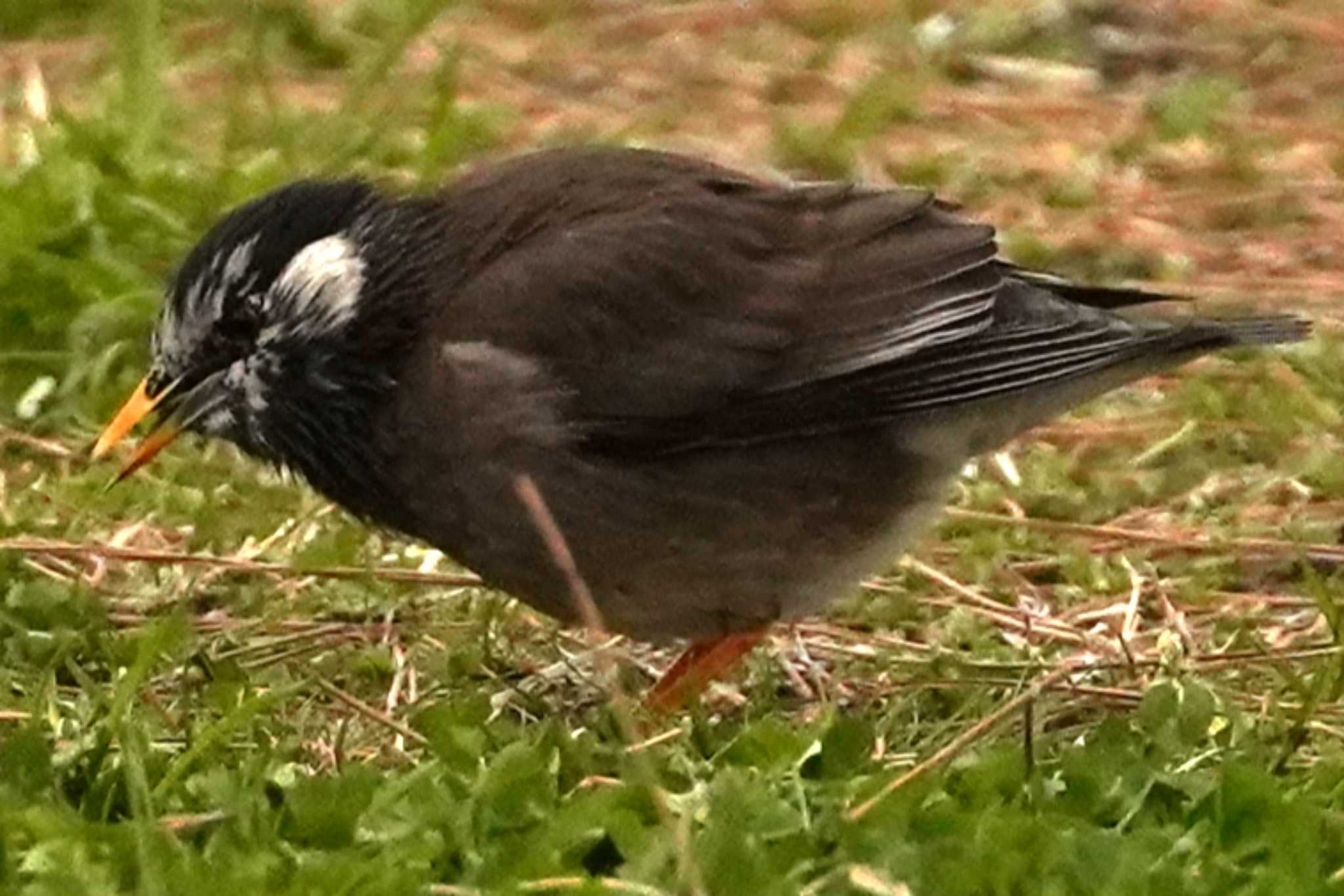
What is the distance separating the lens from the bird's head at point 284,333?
4812 millimetres

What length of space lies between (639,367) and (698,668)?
1.87 feet

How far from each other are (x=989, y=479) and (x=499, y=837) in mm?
2354

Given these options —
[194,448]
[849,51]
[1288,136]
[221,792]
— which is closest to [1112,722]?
[221,792]

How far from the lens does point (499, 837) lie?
408 cm

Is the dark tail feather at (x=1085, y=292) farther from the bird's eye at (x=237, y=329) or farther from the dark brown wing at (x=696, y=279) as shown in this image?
the bird's eye at (x=237, y=329)

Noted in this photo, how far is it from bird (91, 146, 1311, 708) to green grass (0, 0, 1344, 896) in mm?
292

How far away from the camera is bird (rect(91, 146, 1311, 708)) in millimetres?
4695

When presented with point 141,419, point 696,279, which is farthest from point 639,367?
point 141,419

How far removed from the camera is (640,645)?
18.2 feet

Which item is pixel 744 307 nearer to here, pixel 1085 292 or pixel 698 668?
pixel 698 668

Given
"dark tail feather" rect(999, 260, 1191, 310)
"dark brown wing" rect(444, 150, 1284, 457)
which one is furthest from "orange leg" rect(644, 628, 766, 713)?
"dark tail feather" rect(999, 260, 1191, 310)

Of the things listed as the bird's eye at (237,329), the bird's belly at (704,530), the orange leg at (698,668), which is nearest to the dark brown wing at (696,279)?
the bird's belly at (704,530)

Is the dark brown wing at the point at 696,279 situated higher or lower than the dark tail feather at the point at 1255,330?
higher

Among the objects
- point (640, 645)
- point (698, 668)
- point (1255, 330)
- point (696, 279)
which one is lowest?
point (640, 645)
